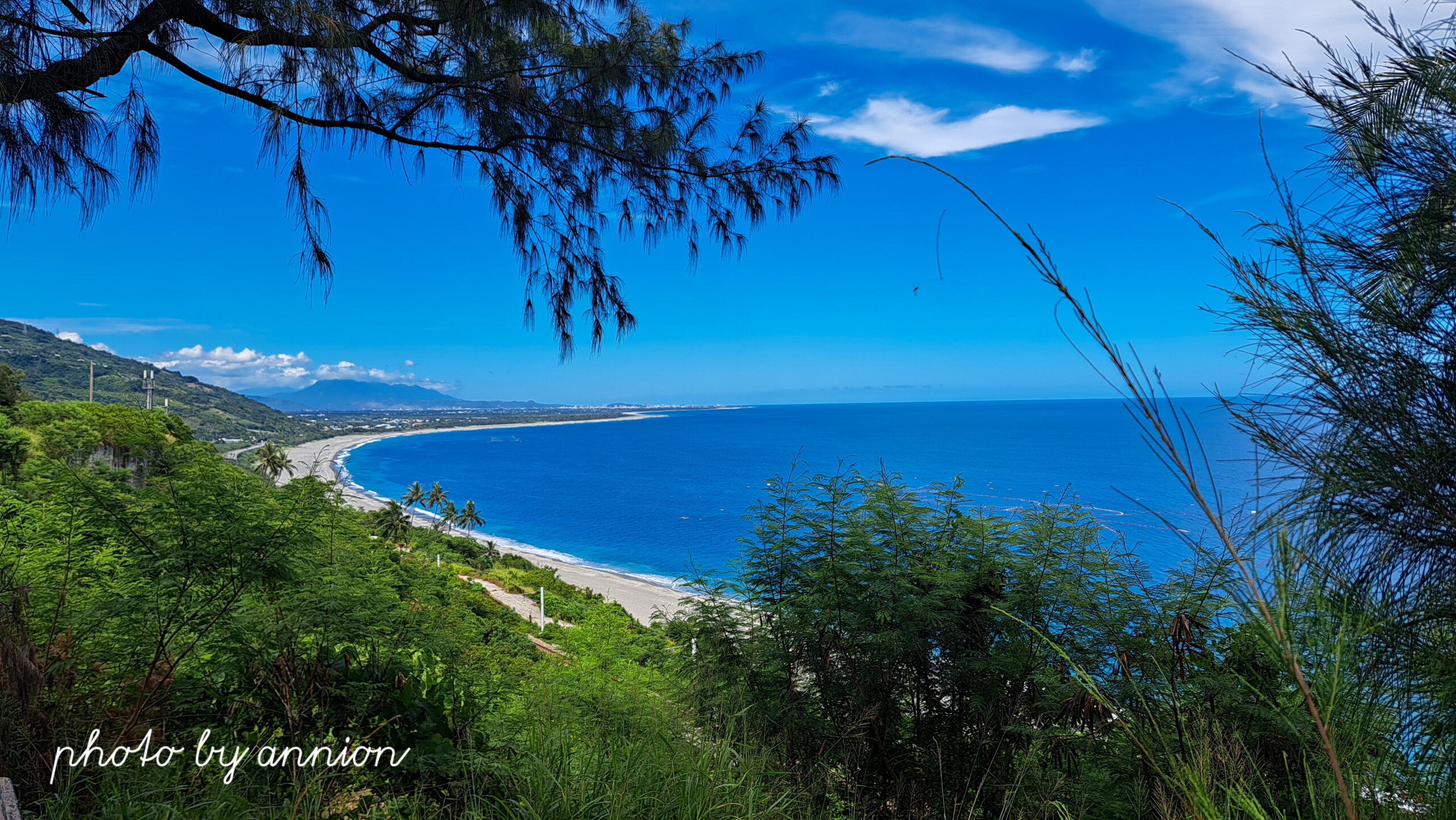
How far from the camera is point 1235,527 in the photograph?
1.77 meters

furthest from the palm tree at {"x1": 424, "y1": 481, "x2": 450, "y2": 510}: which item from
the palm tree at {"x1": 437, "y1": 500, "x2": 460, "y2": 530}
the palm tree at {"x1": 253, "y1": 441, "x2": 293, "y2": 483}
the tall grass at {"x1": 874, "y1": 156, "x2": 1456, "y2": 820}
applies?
the tall grass at {"x1": 874, "y1": 156, "x2": 1456, "y2": 820}

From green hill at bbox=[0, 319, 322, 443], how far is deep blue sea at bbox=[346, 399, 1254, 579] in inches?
469

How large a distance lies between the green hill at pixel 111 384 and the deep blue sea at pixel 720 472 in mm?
11917

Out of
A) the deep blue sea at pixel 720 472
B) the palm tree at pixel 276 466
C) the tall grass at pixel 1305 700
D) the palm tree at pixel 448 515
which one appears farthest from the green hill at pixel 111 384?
the tall grass at pixel 1305 700

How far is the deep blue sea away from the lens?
36919mm

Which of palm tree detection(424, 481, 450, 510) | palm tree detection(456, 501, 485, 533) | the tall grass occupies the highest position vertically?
the tall grass

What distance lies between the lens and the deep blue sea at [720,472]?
36.9 meters

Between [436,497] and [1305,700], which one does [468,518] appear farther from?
[1305,700]

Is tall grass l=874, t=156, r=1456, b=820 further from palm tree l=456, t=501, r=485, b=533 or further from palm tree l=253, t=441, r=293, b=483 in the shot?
palm tree l=456, t=501, r=485, b=533

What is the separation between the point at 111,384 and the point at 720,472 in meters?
46.9

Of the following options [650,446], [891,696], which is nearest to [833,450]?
[650,446]

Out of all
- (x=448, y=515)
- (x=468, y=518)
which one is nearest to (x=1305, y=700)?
(x=448, y=515)

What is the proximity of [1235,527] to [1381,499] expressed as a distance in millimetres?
421

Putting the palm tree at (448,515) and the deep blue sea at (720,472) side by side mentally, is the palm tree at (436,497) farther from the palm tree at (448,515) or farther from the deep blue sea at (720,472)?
the deep blue sea at (720,472)
